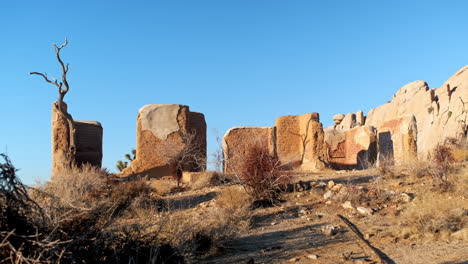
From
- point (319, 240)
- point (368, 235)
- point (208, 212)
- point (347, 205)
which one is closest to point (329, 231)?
point (319, 240)

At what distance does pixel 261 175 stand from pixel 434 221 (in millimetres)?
4346

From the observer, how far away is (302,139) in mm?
19453

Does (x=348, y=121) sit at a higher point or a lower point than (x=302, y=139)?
higher

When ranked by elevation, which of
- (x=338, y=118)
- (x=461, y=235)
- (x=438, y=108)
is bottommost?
(x=461, y=235)

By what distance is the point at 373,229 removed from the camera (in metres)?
7.75

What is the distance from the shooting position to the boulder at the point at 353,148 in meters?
21.9

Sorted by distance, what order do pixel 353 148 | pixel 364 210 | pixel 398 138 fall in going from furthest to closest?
pixel 353 148 < pixel 398 138 < pixel 364 210

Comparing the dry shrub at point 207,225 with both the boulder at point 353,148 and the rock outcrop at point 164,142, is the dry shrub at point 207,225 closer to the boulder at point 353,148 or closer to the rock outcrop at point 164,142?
the rock outcrop at point 164,142

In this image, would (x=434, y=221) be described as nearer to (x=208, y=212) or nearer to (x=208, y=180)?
(x=208, y=212)

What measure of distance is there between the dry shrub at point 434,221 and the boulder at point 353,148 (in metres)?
13.4

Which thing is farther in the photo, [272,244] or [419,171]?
[419,171]

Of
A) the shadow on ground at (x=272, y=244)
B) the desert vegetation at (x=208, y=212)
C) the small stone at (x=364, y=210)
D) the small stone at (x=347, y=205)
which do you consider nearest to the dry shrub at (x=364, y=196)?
the desert vegetation at (x=208, y=212)

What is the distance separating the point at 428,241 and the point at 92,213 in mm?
5041

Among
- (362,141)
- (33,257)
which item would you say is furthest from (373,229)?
(362,141)
